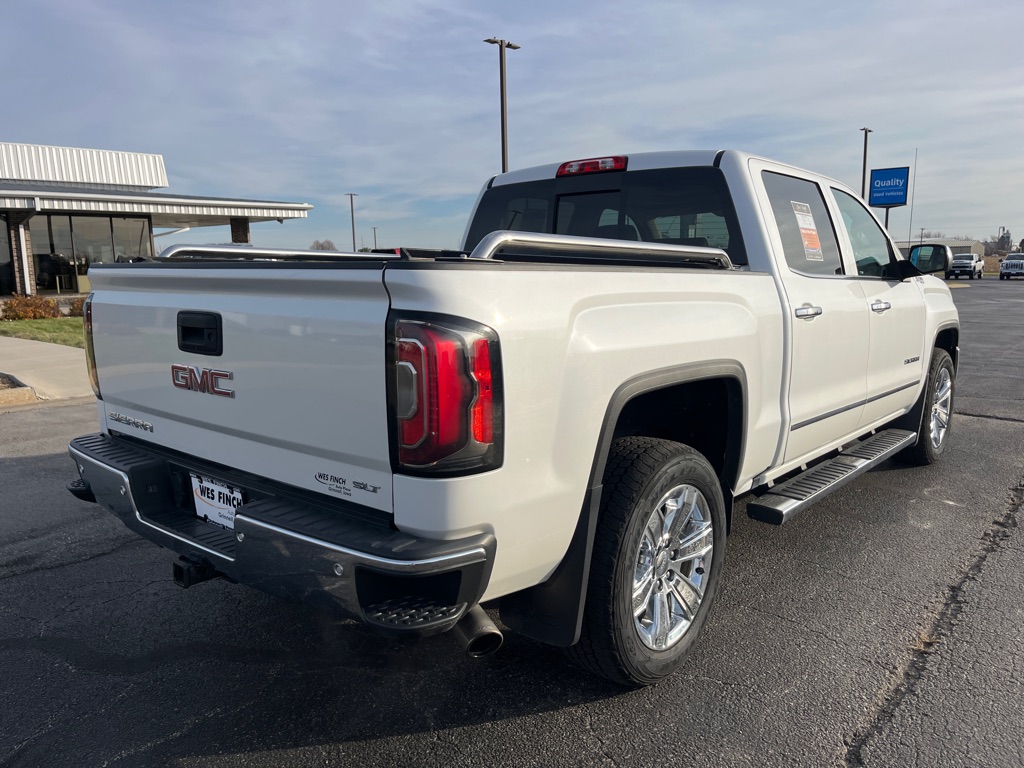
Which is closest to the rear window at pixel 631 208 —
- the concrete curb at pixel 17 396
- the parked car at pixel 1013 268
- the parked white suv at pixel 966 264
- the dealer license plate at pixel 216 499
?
the dealer license plate at pixel 216 499

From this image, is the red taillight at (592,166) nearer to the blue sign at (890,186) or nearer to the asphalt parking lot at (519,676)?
the asphalt parking lot at (519,676)

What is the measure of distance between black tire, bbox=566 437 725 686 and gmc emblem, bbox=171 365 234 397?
1.34 m

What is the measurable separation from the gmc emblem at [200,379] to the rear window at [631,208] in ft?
7.57

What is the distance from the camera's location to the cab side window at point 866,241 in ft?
15.2

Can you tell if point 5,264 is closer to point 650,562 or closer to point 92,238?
point 92,238

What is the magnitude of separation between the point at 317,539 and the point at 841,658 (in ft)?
6.98

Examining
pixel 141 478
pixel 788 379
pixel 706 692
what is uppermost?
pixel 788 379

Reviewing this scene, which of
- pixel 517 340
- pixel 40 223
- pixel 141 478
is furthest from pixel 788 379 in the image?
pixel 40 223

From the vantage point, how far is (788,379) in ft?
11.8

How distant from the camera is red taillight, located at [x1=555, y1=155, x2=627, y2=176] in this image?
4207 mm

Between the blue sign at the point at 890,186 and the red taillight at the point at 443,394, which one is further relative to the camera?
the blue sign at the point at 890,186

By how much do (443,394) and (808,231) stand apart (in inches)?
110

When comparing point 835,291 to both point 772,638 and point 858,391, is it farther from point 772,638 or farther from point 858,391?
point 772,638

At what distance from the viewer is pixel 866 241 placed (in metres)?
4.80
